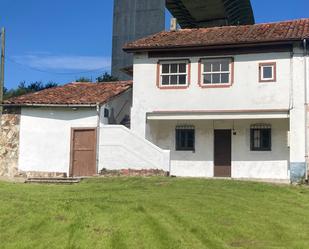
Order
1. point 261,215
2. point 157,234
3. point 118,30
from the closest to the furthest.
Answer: point 157,234, point 261,215, point 118,30

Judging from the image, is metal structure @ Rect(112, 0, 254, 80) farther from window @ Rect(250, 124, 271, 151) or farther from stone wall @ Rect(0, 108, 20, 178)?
stone wall @ Rect(0, 108, 20, 178)

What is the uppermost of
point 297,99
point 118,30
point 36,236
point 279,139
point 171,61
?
point 118,30

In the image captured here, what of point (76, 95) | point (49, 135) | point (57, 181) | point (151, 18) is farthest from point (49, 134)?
point (151, 18)

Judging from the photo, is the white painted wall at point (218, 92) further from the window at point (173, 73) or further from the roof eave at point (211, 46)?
the roof eave at point (211, 46)

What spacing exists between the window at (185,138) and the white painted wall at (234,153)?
0.20 meters

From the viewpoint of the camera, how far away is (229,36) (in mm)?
24609

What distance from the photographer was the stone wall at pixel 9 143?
24891mm

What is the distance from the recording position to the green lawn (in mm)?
10133

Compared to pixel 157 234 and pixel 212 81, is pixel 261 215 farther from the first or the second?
pixel 212 81

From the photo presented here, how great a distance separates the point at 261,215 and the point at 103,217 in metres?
4.04

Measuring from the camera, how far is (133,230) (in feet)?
35.1

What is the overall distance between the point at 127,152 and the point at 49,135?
4036 mm

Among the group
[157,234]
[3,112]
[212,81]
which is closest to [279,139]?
[212,81]

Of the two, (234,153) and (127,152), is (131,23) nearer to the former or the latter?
(234,153)
